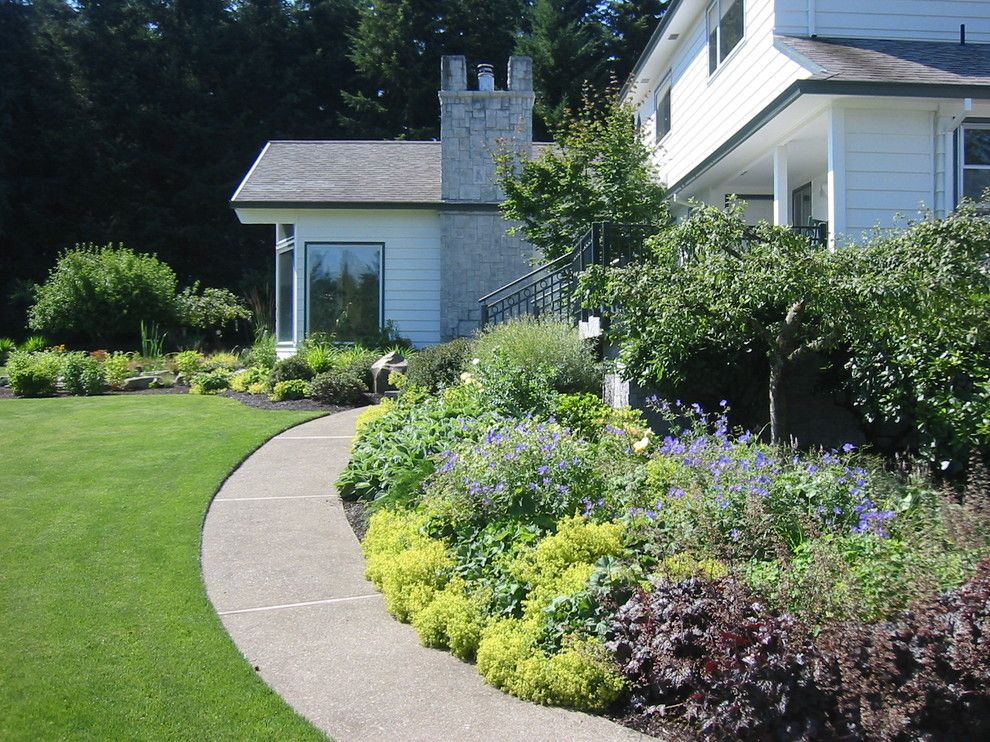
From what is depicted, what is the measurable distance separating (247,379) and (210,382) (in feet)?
1.91

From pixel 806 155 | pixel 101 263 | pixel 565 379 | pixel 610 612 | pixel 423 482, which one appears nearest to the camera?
pixel 610 612

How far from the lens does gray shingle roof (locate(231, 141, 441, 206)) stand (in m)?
17.5

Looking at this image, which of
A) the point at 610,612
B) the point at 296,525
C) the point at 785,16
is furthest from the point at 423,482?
the point at 785,16

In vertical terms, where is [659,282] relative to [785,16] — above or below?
below

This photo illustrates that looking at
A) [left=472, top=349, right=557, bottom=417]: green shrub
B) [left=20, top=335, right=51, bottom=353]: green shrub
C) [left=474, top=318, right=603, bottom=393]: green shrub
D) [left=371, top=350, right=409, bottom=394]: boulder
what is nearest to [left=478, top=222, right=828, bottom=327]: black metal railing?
[left=474, top=318, right=603, bottom=393]: green shrub

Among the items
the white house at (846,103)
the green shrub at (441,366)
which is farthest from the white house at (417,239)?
the green shrub at (441,366)

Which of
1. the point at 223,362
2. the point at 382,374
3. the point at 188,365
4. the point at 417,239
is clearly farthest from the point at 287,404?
the point at 417,239

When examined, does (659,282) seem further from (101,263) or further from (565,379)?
(101,263)

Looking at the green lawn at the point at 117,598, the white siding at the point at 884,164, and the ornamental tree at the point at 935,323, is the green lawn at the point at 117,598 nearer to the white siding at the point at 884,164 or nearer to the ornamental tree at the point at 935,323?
the ornamental tree at the point at 935,323

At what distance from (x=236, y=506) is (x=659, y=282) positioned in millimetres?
4012

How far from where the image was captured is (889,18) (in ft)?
37.6

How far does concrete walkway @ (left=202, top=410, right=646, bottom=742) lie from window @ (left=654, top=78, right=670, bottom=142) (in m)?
11.5

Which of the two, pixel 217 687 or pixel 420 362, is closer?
pixel 217 687

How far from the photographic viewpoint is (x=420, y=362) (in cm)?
1180
